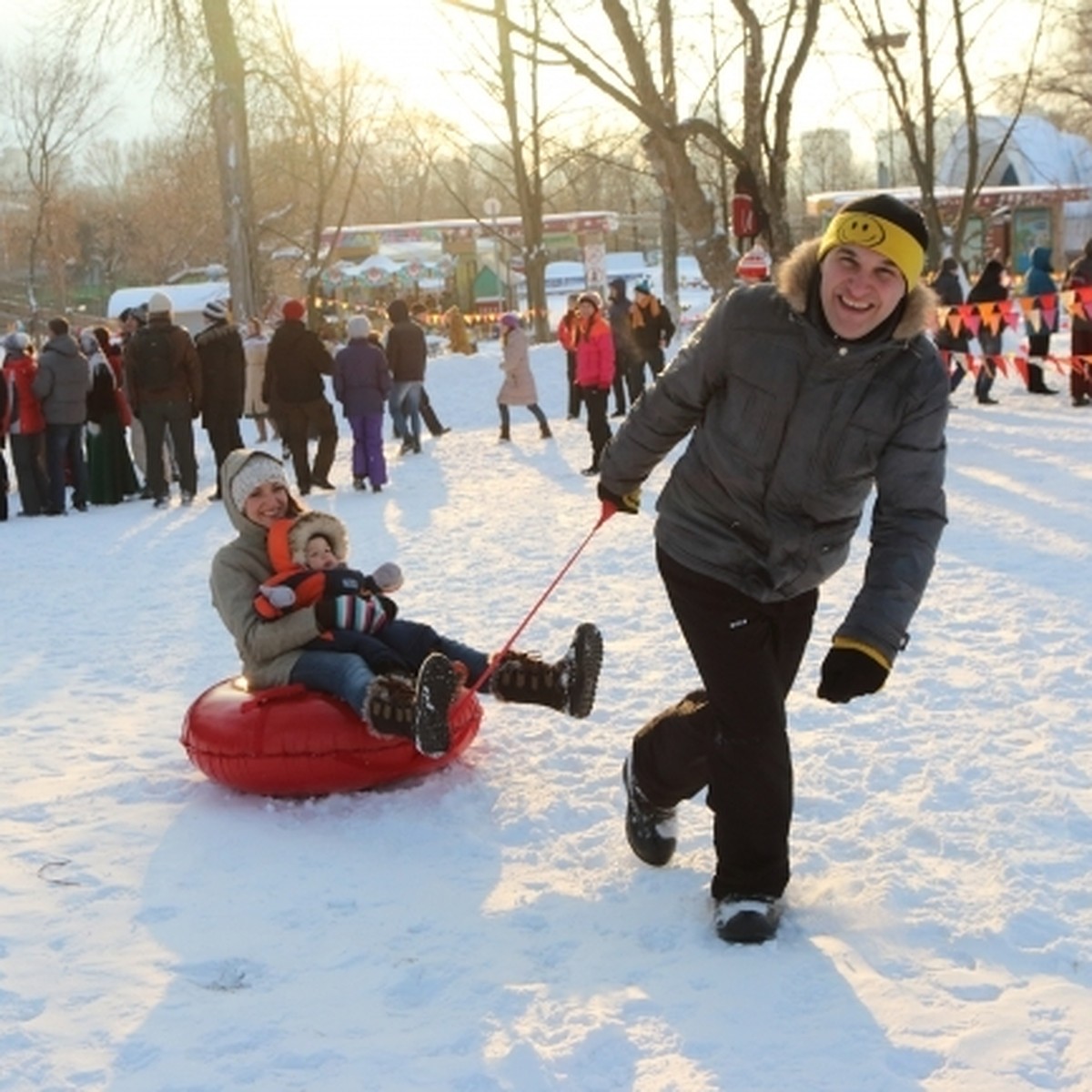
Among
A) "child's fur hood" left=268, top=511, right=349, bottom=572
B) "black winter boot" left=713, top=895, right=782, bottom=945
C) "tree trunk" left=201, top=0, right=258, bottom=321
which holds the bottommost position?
"black winter boot" left=713, top=895, right=782, bottom=945

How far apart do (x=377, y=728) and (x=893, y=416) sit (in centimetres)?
196

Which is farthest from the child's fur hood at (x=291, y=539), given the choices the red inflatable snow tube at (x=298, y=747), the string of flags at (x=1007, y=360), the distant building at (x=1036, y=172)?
the distant building at (x=1036, y=172)

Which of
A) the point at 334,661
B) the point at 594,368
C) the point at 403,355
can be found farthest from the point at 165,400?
the point at 334,661

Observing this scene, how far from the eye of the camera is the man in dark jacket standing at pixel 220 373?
12.6 metres

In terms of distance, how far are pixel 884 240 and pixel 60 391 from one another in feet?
34.8

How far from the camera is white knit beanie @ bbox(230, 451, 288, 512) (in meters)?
4.87

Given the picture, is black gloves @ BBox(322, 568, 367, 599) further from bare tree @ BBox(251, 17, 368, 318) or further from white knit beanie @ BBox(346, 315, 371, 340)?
bare tree @ BBox(251, 17, 368, 318)

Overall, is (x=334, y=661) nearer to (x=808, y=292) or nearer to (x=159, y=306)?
Answer: (x=808, y=292)

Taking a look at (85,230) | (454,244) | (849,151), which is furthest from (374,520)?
(849,151)

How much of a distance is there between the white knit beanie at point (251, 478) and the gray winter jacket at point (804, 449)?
191cm

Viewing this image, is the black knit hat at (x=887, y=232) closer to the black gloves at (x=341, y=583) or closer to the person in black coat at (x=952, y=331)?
the black gloves at (x=341, y=583)

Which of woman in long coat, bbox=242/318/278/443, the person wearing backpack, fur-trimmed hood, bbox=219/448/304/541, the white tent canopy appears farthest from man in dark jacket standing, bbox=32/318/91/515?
the white tent canopy

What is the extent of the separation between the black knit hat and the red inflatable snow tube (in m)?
2.02

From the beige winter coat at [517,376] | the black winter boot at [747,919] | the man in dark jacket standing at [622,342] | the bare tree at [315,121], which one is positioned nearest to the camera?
the black winter boot at [747,919]
